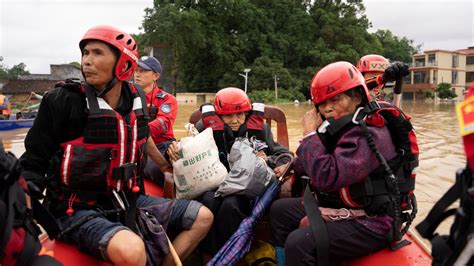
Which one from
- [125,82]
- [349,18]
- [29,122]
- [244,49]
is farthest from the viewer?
[349,18]

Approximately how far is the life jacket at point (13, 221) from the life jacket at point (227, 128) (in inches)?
75.0

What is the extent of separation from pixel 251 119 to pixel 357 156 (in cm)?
168

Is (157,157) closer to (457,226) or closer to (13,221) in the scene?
(13,221)

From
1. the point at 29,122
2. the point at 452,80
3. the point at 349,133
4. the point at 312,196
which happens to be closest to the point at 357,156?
the point at 349,133

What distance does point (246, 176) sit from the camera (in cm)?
291

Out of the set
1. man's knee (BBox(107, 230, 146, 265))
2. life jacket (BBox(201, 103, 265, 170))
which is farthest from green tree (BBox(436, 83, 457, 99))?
man's knee (BBox(107, 230, 146, 265))

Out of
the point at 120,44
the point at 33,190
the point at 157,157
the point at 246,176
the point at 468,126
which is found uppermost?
the point at 120,44

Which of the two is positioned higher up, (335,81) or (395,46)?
(395,46)

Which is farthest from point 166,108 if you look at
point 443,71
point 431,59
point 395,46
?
point 395,46

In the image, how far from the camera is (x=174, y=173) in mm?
3020

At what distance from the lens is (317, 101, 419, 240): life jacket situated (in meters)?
2.05

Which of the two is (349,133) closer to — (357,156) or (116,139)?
(357,156)

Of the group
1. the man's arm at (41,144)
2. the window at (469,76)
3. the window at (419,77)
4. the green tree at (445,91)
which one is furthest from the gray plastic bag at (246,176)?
the window at (469,76)

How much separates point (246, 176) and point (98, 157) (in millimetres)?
1111
